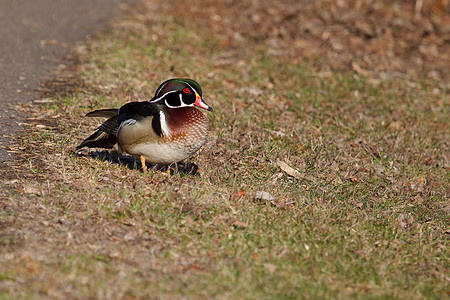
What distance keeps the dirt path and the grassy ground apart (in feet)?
0.91

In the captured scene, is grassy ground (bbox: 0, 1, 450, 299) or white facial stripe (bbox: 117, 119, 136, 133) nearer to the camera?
grassy ground (bbox: 0, 1, 450, 299)

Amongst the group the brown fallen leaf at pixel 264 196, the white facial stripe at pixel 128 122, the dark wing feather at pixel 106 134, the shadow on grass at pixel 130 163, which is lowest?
the shadow on grass at pixel 130 163

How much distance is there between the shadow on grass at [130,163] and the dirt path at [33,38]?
0.82m

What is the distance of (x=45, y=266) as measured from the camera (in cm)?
394

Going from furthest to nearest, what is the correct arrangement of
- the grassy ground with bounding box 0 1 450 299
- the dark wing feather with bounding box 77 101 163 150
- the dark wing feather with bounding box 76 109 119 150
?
the dark wing feather with bounding box 76 109 119 150 → the dark wing feather with bounding box 77 101 163 150 → the grassy ground with bounding box 0 1 450 299

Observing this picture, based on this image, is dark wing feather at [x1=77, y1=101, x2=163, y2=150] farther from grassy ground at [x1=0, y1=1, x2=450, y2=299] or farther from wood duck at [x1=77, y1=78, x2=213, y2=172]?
grassy ground at [x1=0, y1=1, x2=450, y2=299]

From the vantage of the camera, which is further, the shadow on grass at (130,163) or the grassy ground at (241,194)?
the shadow on grass at (130,163)

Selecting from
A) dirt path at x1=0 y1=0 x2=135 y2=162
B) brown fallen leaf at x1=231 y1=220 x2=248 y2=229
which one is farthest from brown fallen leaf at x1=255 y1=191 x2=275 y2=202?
dirt path at x1=0 y1=0 x2=135 y2=162

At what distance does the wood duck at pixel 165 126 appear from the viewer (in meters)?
5.13

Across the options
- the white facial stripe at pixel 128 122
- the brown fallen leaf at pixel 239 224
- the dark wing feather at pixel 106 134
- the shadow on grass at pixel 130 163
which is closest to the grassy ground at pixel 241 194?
the brown fallen leaf at pixel 239 224

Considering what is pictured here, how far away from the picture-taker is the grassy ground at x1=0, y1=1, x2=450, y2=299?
4.13 meters

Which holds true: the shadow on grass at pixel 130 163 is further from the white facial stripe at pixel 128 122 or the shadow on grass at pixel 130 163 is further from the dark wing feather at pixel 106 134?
the white facial stripe at pixel 128 122

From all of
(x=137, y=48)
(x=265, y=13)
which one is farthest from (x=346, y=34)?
(x=137, y=48)

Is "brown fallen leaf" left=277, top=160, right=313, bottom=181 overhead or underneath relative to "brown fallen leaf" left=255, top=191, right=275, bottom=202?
underneath
